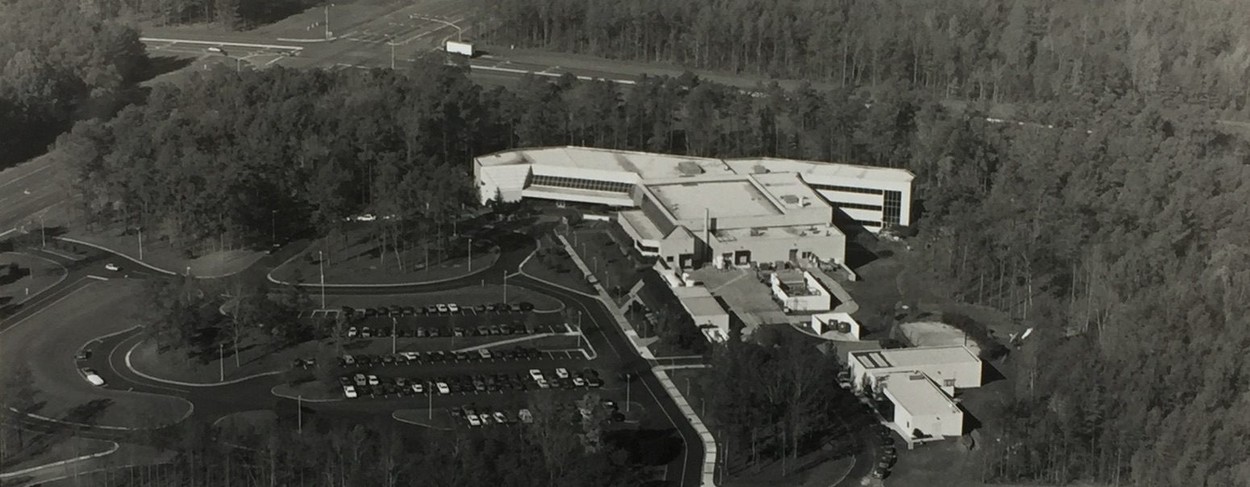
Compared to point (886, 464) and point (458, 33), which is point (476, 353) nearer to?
point (886, 464)

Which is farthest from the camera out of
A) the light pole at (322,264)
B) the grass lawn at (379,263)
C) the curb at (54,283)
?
the grass lawn at (379,263)

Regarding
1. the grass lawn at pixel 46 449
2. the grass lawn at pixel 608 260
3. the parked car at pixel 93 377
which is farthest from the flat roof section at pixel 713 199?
the grass lawn at pixel 46 449

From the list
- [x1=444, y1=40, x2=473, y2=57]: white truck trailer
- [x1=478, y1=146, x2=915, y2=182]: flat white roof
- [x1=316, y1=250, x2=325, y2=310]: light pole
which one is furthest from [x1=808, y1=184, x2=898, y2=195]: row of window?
[x1=444, y1=40, x2=473, y2=57]: white truck trailer

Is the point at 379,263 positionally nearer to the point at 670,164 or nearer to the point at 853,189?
the point at 670,164

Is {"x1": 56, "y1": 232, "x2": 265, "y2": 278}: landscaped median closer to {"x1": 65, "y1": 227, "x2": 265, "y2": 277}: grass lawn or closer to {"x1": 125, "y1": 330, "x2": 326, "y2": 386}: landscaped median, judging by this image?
{"x1": 65, "y1": 227, "x2": 265, "y2": 277}: grass lawn

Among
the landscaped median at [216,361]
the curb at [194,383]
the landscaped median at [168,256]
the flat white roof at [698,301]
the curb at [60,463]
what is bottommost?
the curb at [60,463]

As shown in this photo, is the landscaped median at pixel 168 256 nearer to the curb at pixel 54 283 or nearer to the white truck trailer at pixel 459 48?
the curb at pixel 54 283

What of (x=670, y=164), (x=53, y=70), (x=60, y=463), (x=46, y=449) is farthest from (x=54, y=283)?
(x=670, y=164)
